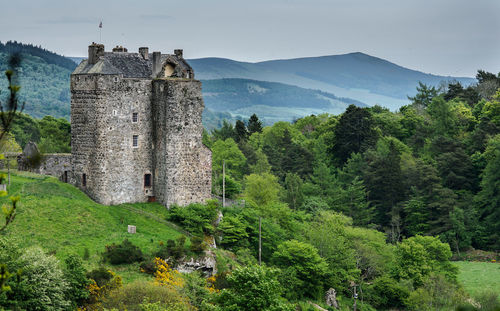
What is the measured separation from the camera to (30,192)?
43875 mm

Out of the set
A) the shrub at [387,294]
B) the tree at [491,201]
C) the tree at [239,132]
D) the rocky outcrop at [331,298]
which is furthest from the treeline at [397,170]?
the rocky outcrop at [331,298]

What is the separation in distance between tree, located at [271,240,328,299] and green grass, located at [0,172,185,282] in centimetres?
901

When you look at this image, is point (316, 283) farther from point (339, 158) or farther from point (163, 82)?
point (339, 158)

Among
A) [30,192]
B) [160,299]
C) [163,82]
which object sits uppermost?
[163,82]

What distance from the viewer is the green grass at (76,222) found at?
125ft

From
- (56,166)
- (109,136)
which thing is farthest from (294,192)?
(109,136)

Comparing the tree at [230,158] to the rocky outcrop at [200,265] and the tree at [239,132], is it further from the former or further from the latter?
the rocky outcrop at [200,265]

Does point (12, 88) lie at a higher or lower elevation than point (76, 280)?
higher

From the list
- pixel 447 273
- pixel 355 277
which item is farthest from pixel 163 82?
pixel 447 273

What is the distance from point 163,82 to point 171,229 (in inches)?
411

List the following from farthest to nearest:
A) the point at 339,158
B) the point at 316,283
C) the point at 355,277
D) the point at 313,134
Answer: the point at 313,134 → the point at 339,158 → the point at 355,277 → the point at 316,283

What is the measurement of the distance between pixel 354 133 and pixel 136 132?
46263 millimetres

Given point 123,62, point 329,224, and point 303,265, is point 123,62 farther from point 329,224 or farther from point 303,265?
point 329,224

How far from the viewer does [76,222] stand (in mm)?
41719
